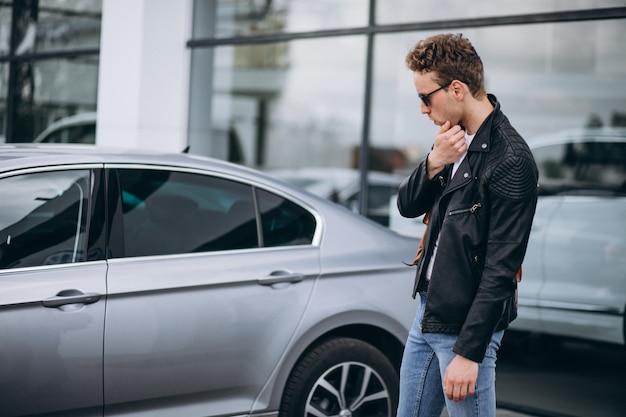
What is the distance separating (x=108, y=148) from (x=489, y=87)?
3.50 metres

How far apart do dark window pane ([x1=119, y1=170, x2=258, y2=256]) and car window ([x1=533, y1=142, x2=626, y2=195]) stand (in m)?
2.74

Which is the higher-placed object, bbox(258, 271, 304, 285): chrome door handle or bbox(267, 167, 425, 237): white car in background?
bbox(267, 167, 425, 237): white car in background

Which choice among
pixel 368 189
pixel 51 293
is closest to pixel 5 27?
pixel 368 189

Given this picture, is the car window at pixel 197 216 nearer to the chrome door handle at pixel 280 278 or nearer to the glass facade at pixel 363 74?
the chrome door handle at pixel 280 278

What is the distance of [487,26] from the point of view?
649 centimetres

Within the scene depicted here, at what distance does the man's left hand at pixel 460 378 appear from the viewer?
8.55 feet

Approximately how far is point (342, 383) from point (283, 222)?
0.80m

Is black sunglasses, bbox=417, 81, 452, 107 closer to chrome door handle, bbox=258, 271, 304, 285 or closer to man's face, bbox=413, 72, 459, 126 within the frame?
man's face, bbox=413, 72, 459, 126

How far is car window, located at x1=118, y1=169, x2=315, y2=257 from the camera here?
393 centimetres

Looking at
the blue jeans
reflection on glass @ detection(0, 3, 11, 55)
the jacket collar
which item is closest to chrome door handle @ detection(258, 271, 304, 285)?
the blue jeans

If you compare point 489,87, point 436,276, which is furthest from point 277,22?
point 436,276

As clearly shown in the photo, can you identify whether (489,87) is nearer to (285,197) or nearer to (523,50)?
(523,50)

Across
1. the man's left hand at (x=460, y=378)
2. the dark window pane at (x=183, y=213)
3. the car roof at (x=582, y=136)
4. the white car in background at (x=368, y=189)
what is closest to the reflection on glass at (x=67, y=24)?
the white car in background at (x=368, y=189)

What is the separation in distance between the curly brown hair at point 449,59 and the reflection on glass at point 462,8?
3.58 meters
